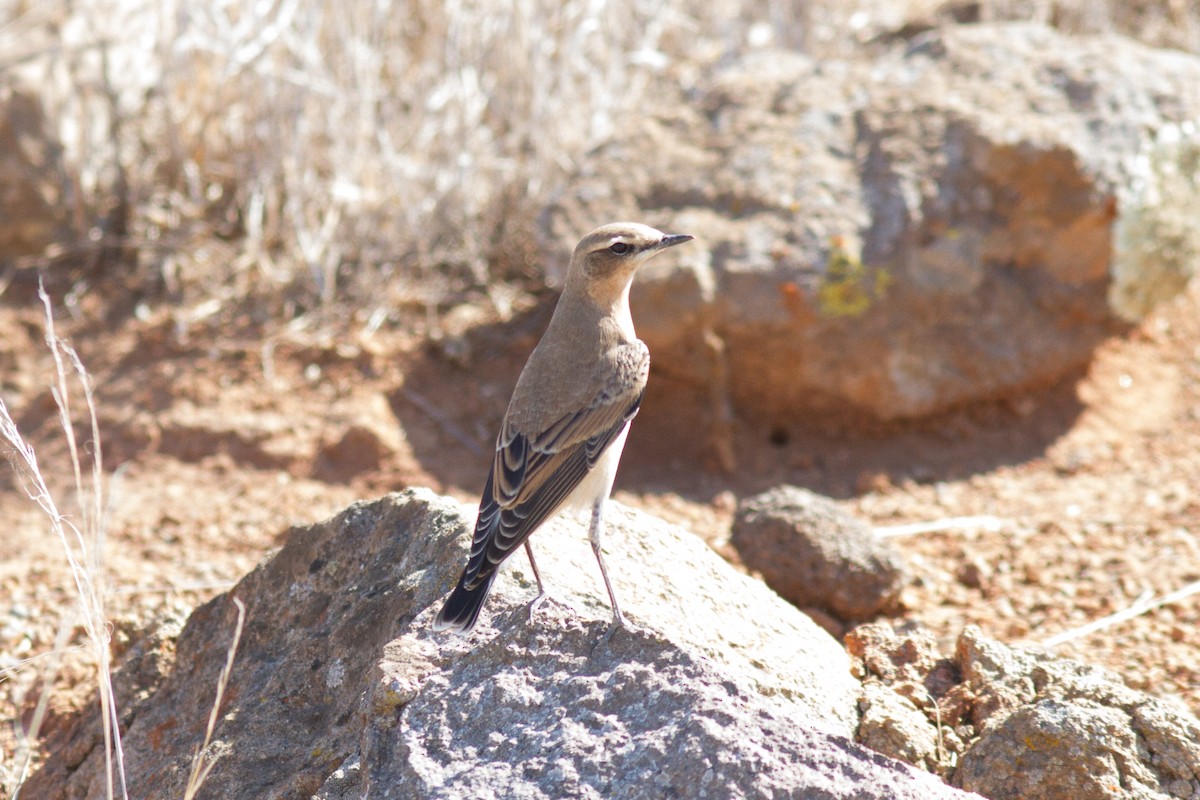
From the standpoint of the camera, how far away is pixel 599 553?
3824 millimetres

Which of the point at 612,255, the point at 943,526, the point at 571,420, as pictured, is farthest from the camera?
the point at 943,526

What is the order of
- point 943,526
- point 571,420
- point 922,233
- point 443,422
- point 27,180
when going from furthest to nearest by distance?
1. point 27,180
2. point 443,422
3. point 922,233
4. point 943,526
5. point 571,420

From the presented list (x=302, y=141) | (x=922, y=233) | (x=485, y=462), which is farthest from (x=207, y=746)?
(x=302, y=141)

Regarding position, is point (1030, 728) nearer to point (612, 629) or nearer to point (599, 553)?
point (612, 629)

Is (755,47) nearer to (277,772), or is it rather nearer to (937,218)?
(937,218)

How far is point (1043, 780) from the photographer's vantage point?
3.22m

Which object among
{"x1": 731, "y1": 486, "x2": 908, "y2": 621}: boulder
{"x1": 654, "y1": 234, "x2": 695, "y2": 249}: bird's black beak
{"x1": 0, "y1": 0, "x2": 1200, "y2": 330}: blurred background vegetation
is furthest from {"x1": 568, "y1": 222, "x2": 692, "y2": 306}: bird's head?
{"x1": 0, "y1": 0, "x2": 1200, "y2": 330}: blurred background vegetation

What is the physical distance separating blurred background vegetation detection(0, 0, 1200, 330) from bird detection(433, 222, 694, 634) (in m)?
3.40

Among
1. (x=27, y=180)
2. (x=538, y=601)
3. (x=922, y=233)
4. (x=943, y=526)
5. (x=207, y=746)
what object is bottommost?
(x=943, y=526)

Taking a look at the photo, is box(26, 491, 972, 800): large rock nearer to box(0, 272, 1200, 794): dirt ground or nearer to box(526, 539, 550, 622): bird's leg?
box(526, 539, 550, 622): bird's leg

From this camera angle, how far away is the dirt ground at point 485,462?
5598 millimetres

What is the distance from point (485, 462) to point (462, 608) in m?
3.71

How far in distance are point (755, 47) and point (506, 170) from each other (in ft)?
9.40

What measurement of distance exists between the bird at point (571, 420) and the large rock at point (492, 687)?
0.13 metres
